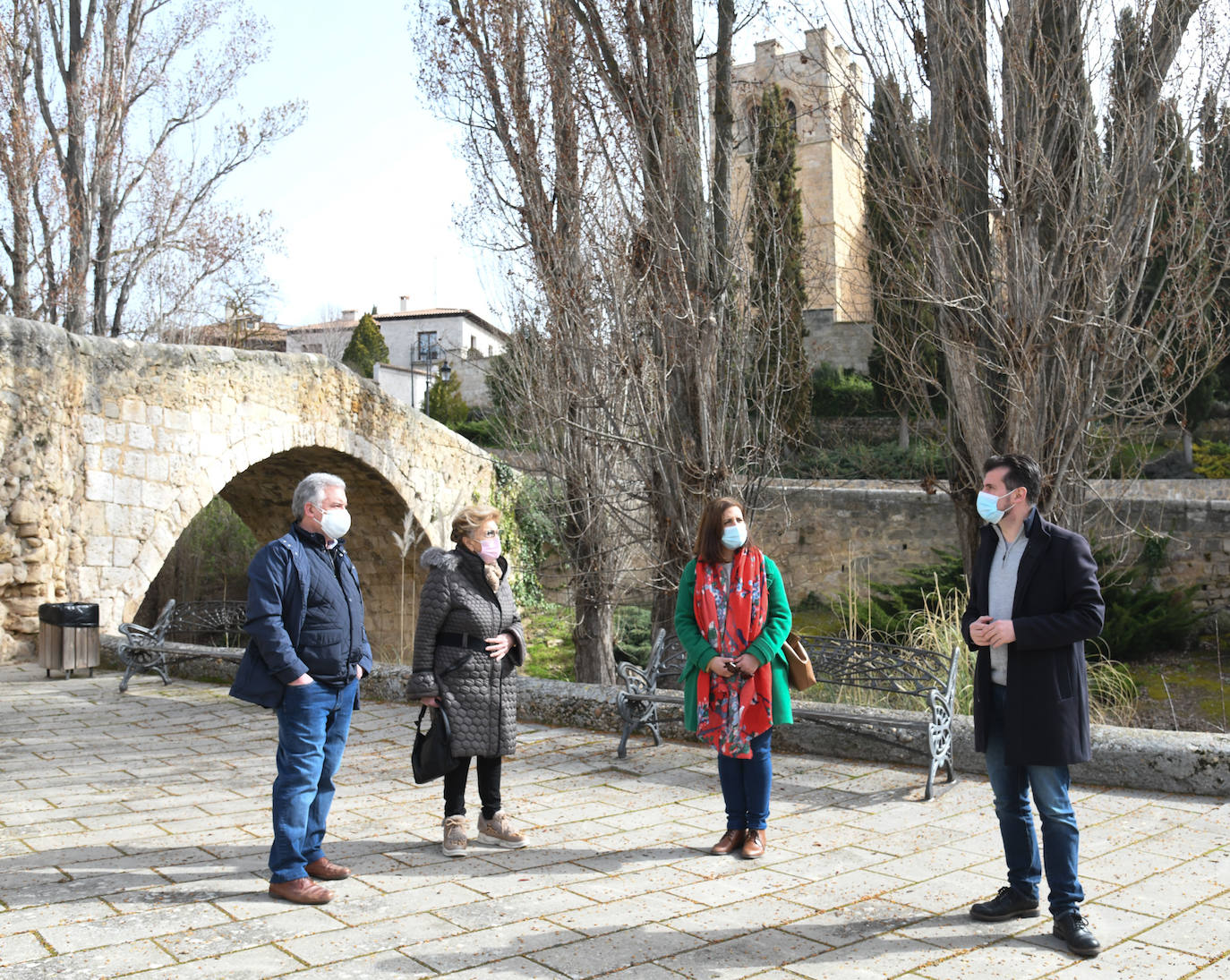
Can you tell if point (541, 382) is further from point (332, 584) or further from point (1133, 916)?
point (1133, 916)

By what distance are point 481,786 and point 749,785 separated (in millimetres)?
Answer: 1018

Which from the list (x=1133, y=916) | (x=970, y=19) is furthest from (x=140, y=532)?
(x=1133, y=916)

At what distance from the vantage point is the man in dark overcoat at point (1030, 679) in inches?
121

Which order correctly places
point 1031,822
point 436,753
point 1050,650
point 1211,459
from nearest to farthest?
point 1050,650 < point 1031,822 < point 436,753 < point 1211,459

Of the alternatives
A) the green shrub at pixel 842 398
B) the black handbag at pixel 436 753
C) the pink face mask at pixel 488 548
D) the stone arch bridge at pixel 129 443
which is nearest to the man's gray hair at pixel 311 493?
the pink face mask at pixel 488 548

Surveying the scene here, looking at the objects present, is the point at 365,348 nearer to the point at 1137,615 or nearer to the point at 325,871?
the point at 1137,615

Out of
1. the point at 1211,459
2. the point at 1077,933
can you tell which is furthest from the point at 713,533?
the point at 1211,459

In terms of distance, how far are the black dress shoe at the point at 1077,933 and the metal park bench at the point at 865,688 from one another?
1544 mm

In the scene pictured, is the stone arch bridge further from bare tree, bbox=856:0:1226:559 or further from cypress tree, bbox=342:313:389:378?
cypress tree, bbox=342:313:389:378

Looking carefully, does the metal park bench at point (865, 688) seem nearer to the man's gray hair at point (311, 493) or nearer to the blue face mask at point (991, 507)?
the blue face mask at point (991, 507)

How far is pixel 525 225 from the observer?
947 centimetres

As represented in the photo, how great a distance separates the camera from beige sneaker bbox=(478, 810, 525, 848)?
4000mm

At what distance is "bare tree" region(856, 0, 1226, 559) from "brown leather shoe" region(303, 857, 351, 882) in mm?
4647

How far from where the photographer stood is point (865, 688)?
588cm
